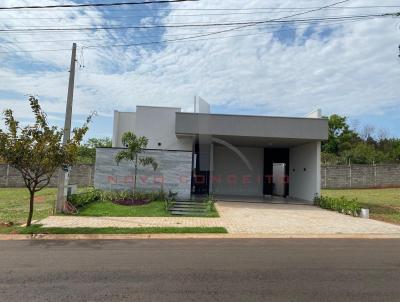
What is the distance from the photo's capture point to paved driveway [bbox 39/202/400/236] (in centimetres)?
1171

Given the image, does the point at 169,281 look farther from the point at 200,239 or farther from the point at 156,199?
the point at 156,199

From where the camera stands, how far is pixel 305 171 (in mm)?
21281

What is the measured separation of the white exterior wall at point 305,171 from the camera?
19.6 metres

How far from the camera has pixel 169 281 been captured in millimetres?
5828

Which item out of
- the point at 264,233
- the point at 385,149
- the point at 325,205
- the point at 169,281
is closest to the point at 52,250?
the point at 169,281

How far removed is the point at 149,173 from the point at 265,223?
7521 mm

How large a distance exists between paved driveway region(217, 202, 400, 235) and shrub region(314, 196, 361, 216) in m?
0.54

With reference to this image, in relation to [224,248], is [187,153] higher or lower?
higher

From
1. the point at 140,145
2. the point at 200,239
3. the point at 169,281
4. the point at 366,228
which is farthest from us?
the point at 140,145

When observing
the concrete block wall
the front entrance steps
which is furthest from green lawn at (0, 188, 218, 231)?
the concrete block wall

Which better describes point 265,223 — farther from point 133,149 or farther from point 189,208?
point 133,149

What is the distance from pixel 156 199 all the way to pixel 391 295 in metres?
13.3

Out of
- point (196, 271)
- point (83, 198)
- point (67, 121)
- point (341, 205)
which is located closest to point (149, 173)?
point (83, 198)

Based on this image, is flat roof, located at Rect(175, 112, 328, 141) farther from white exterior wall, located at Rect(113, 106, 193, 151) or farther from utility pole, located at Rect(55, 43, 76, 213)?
utility pole, located at Rect(55, 43, 76, 213)
